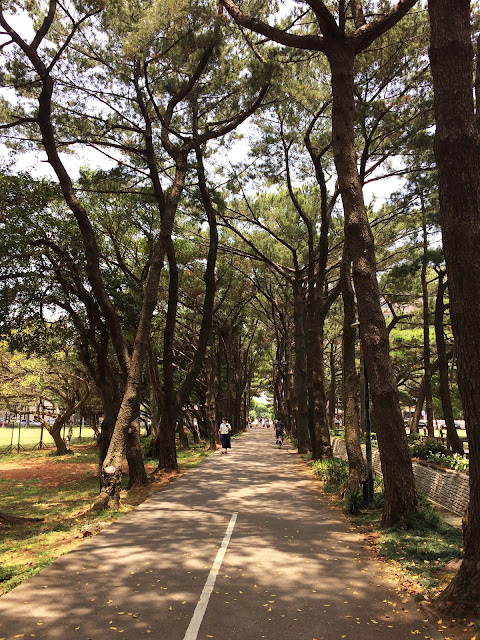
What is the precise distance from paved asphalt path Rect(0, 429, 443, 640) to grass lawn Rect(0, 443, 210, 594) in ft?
1.62

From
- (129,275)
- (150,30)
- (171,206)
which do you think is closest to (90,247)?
(171,206)

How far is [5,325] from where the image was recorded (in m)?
13.4

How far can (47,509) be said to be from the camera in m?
13.7

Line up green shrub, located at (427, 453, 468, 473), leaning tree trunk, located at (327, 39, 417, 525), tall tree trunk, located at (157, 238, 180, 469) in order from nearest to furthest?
leaning tree trunk, located at (327, 39, 417, 525) < green shrub, located at (427, 453, 468, 473) < tall tree trunk, located at (157, 238, 180, 469)

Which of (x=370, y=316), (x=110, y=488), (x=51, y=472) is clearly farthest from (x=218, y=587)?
(x=51, y=472)

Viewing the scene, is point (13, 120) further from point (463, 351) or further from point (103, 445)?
point (463, 351)

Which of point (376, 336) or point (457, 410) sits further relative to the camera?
point (457, 410)

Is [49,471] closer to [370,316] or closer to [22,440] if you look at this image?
[370,316]

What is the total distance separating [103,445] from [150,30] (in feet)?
39.0

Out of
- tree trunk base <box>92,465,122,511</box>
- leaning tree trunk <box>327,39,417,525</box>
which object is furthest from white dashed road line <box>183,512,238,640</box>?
tree trunk base <box>92,465,122,511</box>

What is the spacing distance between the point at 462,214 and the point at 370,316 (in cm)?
352

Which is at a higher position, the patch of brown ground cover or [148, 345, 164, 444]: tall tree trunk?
[148, 345, 164, 444]: tall tree trunk

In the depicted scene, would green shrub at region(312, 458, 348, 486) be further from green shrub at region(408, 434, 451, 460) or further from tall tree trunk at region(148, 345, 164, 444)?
tall tree trunk at region(148, 345, 164, 444)

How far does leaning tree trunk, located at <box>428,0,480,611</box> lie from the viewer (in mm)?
4723
